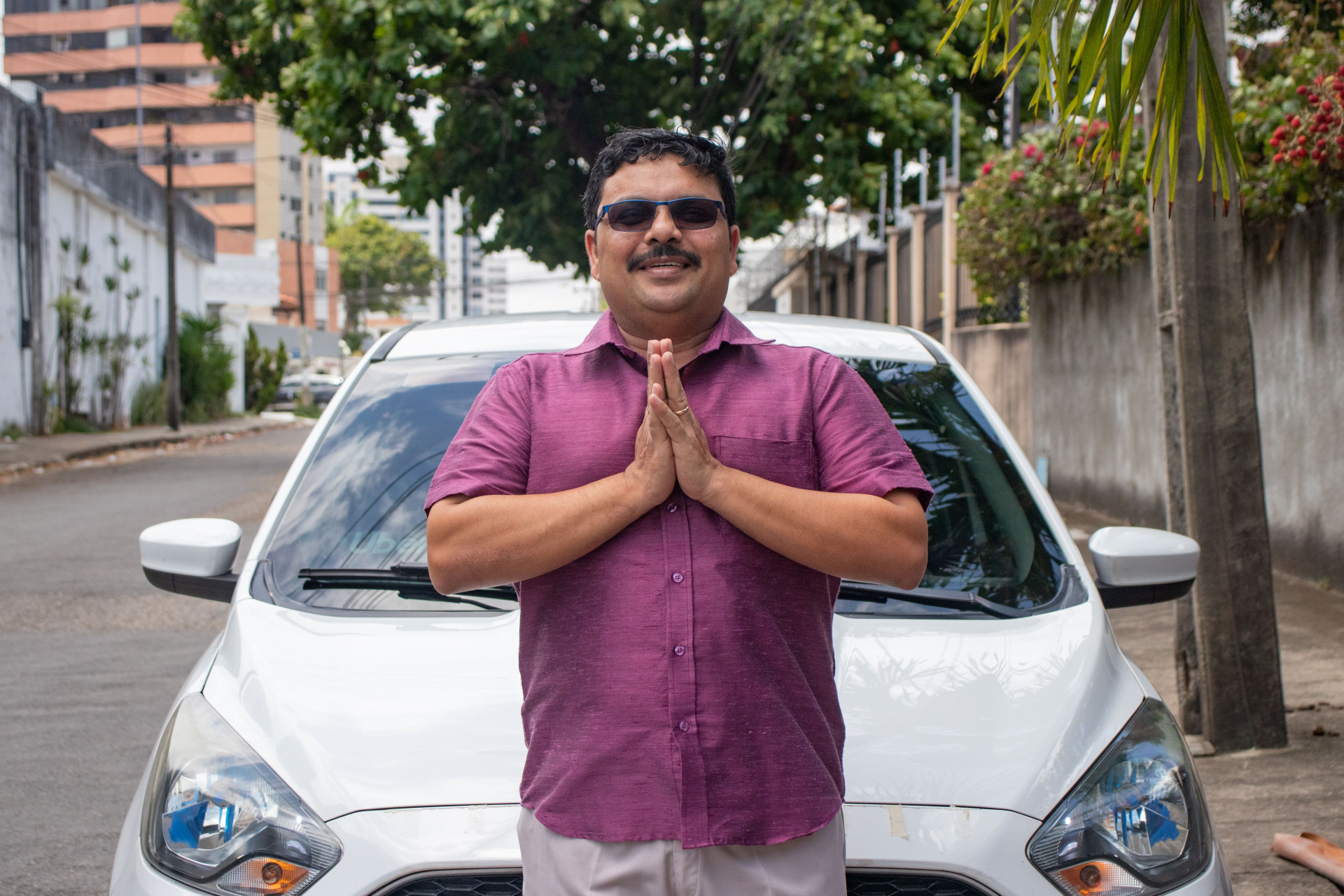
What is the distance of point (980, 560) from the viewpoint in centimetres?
292

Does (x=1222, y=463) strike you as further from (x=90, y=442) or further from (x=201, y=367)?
(x=201, y=367)

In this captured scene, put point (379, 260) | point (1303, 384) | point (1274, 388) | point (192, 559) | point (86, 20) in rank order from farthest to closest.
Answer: point (379, 260) → point (86, 20) → point (1274, 388) → point (1303, 384) → point (192, 559)

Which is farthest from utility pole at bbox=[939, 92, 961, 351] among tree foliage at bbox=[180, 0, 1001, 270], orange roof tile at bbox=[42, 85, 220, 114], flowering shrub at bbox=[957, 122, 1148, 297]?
orange roof tile at bbox=[42, 85, 220, 114]

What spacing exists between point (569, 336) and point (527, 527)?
1703 mm

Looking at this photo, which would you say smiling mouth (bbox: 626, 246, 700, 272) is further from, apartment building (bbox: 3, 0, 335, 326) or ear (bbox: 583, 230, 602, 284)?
apartment building (bbox: 3, 0, 335, 326)

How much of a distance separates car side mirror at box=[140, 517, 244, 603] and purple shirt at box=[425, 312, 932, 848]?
1291mm

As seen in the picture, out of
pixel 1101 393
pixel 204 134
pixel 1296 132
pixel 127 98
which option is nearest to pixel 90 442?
pixel 1101 393

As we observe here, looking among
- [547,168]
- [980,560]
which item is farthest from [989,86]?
[980,560]

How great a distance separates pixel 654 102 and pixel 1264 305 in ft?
35.9

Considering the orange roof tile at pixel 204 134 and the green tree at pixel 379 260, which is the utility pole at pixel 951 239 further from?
the green tree at pixel 379 260

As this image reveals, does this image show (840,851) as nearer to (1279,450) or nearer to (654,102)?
(1279,450)

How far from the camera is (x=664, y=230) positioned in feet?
6.12

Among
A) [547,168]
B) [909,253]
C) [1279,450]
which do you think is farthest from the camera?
[547,168]

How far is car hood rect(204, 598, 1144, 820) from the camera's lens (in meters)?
2.17
